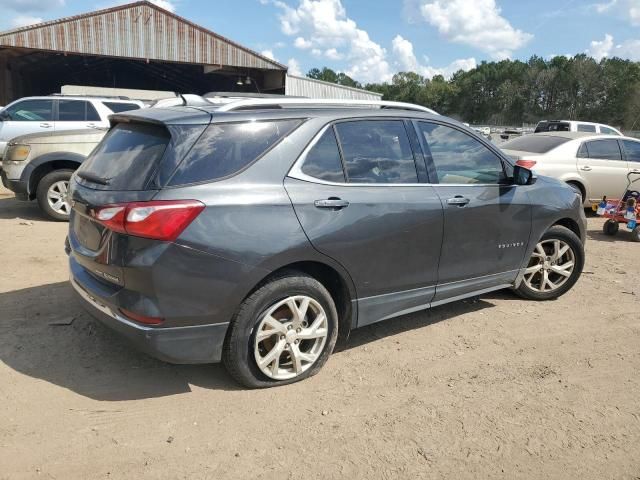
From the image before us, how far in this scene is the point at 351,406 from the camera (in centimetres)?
316

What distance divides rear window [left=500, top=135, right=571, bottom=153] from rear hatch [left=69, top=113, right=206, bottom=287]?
311 inches

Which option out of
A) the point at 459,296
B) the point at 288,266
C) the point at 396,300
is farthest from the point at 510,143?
the point at 288,266

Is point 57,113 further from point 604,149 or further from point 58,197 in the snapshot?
point 604,149

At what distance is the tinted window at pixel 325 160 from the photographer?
10.8 feet

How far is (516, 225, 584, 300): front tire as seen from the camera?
16.1 feet

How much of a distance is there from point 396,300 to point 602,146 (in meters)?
7.88

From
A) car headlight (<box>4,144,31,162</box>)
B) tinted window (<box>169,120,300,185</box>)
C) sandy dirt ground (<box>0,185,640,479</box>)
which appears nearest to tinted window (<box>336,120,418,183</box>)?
tinted window (<box>169,120,300,185</box>)

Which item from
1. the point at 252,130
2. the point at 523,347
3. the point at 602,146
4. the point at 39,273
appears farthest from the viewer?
the point at 602,146

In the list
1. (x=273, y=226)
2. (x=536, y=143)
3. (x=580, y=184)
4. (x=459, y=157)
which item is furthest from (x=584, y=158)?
(x=273, y=226)

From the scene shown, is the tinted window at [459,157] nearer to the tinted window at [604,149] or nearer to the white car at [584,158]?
the white car at [584,158]

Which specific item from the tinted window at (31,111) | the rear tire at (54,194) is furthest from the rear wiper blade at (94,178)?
the tinted window at (31,111)

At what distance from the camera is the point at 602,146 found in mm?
9695

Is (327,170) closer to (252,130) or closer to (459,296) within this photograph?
(252,130)

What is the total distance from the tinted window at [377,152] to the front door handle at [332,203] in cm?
21
